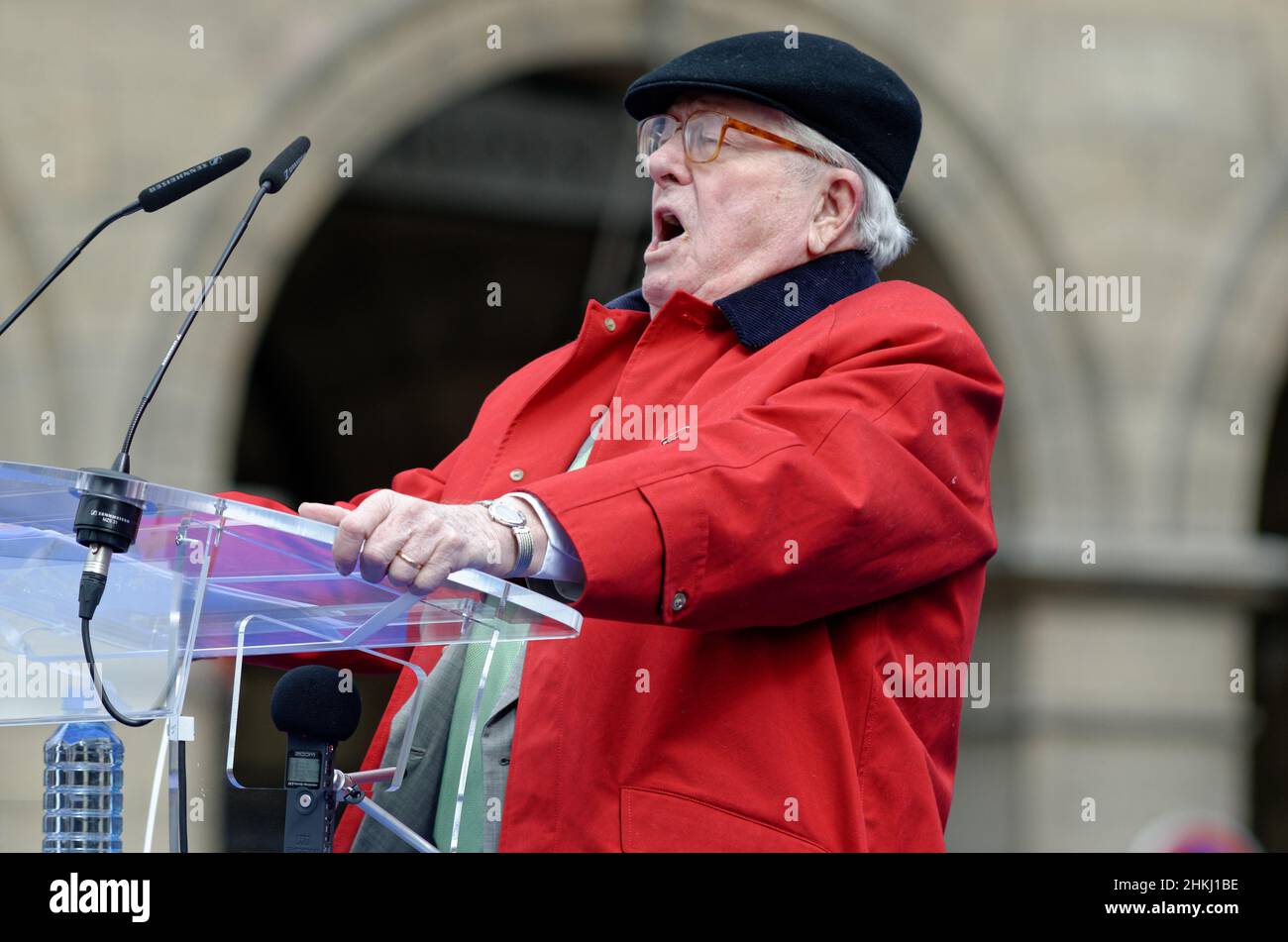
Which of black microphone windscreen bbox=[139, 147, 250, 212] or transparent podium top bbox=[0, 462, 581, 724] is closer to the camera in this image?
transparent podium top bbox=[0, 462, 581, 724]

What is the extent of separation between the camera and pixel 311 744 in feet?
6.95

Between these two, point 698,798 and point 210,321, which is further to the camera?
point 210,321

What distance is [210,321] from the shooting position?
23.7 feet

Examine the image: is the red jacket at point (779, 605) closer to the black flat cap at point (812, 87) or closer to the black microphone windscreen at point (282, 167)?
the black flat cap at point (812, 87)

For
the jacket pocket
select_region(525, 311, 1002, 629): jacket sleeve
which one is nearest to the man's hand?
select_region(525, 311, 1002, 629): jacket sleeve

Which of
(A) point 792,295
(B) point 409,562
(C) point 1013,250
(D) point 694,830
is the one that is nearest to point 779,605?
(D) point 694,830

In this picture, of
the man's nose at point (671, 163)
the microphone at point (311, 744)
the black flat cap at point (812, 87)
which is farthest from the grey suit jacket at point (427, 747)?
the black flat cap at point (812, 87)

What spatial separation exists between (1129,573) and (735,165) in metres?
5.71

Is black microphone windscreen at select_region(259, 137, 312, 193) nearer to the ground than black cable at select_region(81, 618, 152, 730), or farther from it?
farther from it

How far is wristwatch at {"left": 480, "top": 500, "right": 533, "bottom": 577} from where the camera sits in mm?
2010

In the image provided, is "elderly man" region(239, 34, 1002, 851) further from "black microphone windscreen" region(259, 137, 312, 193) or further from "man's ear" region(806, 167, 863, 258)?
"black microphone windscreen" region(259, 137, 312, 193)

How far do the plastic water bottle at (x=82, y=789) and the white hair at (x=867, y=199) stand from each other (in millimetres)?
1194
